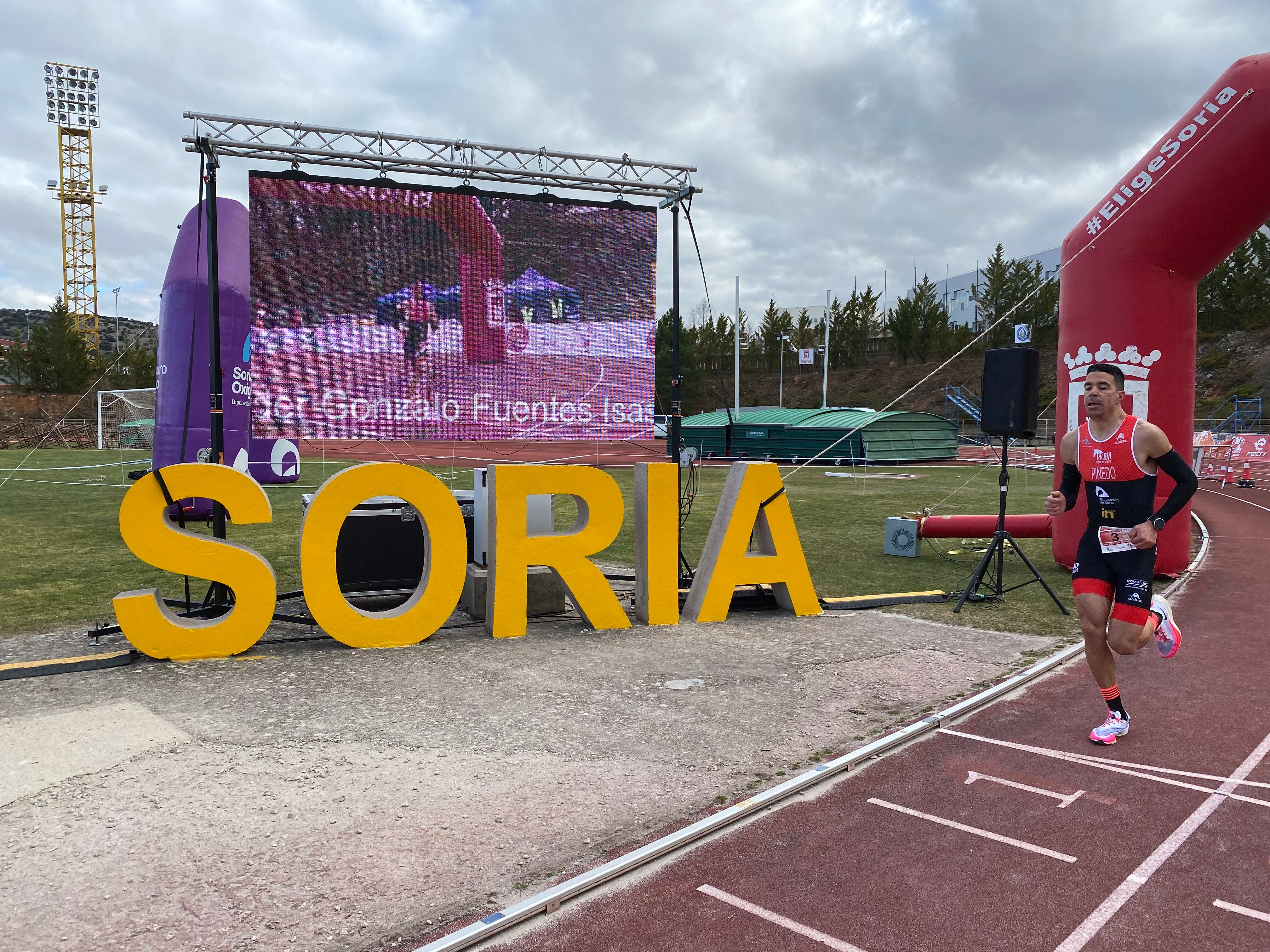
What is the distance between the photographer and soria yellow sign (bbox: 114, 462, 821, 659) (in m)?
5.66

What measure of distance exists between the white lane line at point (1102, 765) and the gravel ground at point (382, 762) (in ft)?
1.46

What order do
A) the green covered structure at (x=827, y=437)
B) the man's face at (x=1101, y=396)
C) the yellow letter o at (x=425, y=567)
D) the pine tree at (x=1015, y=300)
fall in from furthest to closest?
the pine tree at (x=1015, y=300) < the green covered structure at (x=827, y=437) < the yellow letter o at (x=425, y=567) < the man's face at (x=1101, y=396)

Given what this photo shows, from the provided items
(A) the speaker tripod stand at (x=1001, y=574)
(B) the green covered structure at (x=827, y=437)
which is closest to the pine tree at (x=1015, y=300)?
(B) the green covered structure at (x=827, y=437)

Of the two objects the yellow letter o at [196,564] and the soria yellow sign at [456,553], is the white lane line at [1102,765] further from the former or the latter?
the yellow letter o at [196,564]

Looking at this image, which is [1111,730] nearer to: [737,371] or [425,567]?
[425,567]

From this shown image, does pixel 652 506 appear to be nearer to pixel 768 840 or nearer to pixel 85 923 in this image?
pixel 768 840

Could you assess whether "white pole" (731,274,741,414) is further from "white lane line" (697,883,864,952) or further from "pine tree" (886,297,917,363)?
"white lane line" (697,883,864,952)

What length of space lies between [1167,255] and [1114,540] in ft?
18.2

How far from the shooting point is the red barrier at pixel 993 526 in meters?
9.94

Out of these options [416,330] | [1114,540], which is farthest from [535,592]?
[1114,540]

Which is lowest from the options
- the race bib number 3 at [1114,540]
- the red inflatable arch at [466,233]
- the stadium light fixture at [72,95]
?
the race bib number 3 at [1114,540]

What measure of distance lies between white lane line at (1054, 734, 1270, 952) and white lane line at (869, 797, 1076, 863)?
0.22m

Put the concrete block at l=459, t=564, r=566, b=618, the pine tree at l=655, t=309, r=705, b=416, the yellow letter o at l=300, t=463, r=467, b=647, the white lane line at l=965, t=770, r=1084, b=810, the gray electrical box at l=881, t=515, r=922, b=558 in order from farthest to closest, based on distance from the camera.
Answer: the pine tree at l=655, t=309, r=705, b=416 < the gray electrical box at l=881, t=515, r=922, b=558 < the concrete block at l=459, t=564, r=566, b=618 < the yellow letter o at l=300, t=463, r=467, b=647 < the white lane line at l=965, t=770, r=1084, b=810

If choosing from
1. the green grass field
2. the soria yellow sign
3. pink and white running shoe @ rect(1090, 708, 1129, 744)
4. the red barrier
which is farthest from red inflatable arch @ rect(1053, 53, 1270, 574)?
pink and white running shoe @ rect(1090, 708, 1129, 744)
